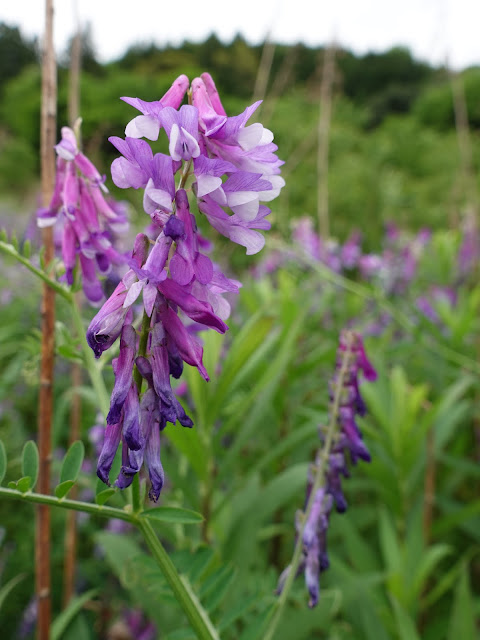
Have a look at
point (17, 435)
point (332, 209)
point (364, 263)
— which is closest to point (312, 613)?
point (17, 435)

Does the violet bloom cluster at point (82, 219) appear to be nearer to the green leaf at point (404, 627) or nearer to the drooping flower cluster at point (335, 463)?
the drooping flower cluster at point (335, 463)

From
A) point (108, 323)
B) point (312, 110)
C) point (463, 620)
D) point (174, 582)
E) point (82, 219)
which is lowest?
point (463, 620)

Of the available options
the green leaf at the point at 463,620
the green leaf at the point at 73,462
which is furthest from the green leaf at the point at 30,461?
the green leaf at the point at 463,620

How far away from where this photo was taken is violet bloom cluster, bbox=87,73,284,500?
1.68ft

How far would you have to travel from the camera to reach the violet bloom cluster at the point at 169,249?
0.51m

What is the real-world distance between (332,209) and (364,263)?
22.5ft

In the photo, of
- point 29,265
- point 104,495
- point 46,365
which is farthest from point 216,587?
point 29,265

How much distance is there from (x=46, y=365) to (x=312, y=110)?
15.3m

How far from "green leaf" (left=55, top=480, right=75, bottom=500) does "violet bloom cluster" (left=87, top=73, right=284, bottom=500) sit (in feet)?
0.35

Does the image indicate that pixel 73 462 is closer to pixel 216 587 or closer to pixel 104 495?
pixel 104 495

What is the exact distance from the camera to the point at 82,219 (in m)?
0.88

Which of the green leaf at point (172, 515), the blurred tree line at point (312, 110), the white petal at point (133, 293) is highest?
the blurred tree line at point (312, 110)

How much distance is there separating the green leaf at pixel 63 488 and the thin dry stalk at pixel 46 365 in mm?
368

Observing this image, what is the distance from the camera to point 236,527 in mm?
1204
